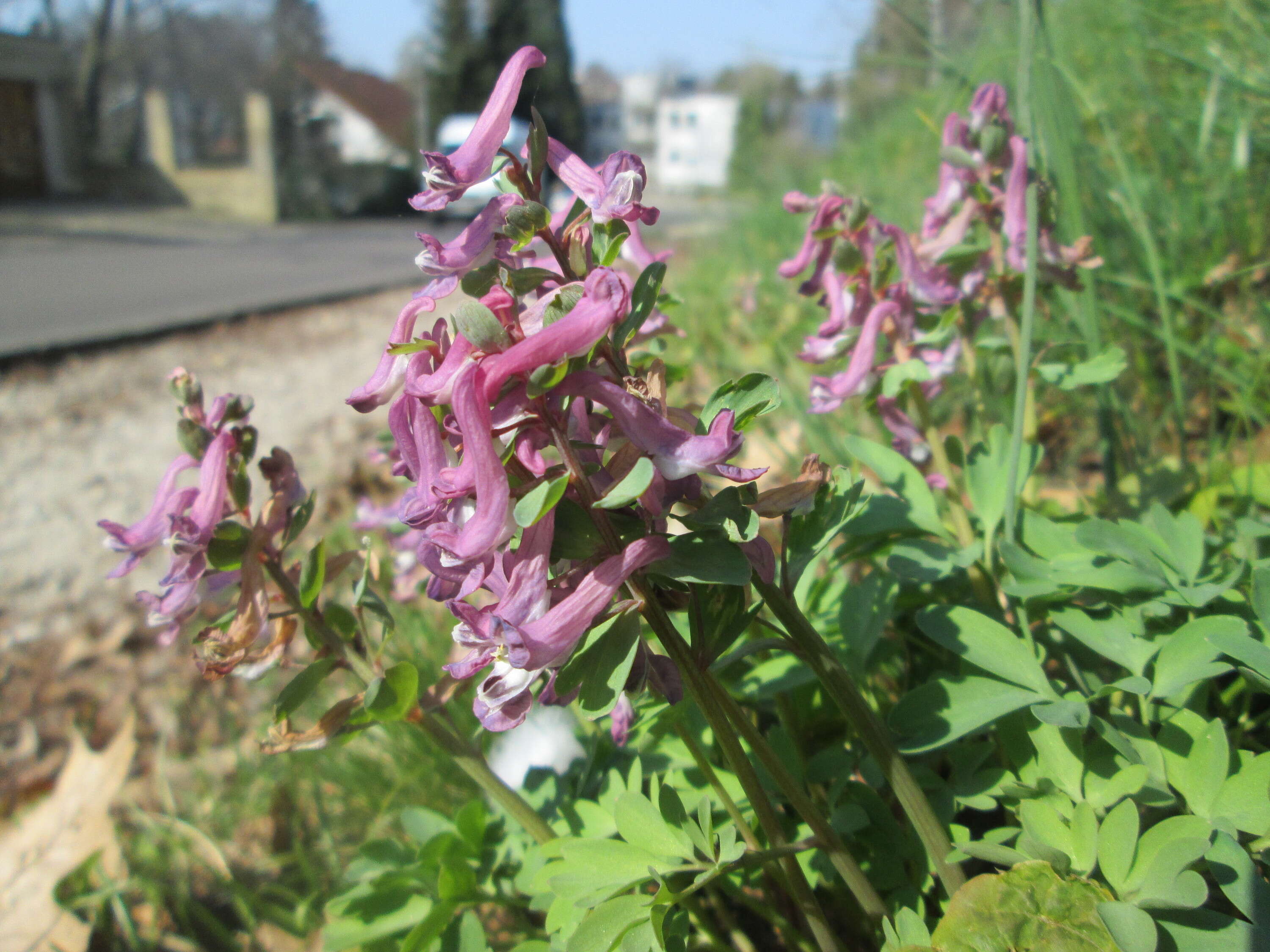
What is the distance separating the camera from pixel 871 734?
794 millimetres

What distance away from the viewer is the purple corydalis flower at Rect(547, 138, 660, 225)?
0.69 m

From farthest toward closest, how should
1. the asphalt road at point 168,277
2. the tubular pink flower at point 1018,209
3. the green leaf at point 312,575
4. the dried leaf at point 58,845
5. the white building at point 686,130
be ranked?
the white building at point 686,130, the asphalt road at point 168,277, the dried leaf at point 58,845, the tubular pink flower at point 1018,209, the green leaf at point 312,575

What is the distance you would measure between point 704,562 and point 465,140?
44 cm

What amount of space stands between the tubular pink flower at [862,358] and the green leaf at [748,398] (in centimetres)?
42

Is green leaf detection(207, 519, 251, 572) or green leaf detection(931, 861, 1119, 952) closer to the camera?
green leaf detection(931, 861, 1119, 952)

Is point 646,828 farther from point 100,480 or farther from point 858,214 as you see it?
point 100,480

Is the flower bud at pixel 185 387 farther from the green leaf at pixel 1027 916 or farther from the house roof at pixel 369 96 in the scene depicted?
the house roof at pixel 369 96

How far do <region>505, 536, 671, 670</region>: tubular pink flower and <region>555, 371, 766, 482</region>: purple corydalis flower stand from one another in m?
0.07

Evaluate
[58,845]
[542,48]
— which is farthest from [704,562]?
[542,48]

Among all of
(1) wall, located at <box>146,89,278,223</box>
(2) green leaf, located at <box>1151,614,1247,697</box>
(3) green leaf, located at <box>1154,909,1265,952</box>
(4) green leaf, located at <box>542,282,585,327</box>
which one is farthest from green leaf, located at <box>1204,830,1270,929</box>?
(1) wall, located at <box>146,89,278,223</box>

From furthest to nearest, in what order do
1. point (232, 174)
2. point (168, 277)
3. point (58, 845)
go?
point (232, 174) < point (168, 277) < point (58, 845)

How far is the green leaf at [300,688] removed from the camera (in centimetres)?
87

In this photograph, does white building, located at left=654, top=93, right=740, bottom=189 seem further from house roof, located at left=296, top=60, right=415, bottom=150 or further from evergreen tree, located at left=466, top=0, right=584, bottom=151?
house roof, located at left=296, top=60, right=415, bottom=150

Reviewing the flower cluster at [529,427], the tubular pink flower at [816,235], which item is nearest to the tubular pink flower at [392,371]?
the flower cluster at [529,427]
